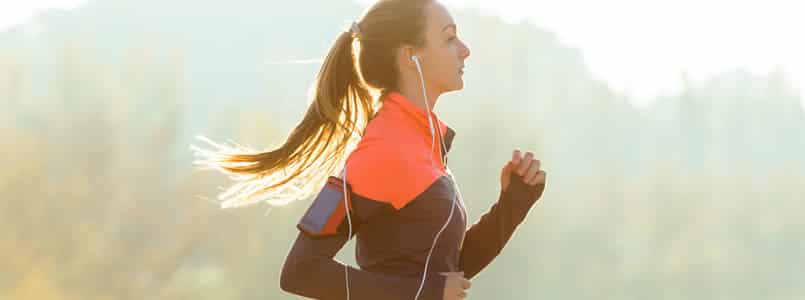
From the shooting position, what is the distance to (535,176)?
225cm

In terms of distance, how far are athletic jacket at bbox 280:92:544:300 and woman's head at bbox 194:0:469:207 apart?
0.09 metres

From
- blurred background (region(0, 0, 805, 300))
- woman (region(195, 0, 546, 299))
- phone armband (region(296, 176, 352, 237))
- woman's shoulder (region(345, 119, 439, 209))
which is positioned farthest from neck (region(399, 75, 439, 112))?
blurred background (region(0, 0, 805, 300))

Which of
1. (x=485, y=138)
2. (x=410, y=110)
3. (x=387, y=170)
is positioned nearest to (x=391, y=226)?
(x=387, y=170)

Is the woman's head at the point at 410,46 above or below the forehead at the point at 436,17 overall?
below

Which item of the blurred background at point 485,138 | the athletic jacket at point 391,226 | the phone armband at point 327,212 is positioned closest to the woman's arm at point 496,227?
the athletic jacket at point 391,226

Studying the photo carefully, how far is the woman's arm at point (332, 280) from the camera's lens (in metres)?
1.95

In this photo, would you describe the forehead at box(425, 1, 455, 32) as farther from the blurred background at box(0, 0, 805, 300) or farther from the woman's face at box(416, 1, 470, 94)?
the blurred background at box(0, 0, 805, 300)

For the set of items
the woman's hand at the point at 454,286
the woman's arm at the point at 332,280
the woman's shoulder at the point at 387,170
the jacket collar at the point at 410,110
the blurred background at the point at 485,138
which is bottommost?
the woman's arm at the point at 332,280

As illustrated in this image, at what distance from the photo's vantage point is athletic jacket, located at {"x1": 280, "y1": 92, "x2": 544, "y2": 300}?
1955 mm

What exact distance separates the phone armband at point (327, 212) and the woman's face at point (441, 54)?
0.30 meters

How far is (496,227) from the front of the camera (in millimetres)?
Result: 2309

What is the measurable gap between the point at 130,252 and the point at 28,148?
2.15 metres

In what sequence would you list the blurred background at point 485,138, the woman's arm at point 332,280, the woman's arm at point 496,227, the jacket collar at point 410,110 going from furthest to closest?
the blurred background at point 485,138
the woman's arm at point 496,227
the jacket collar at point 410,110
the woman's arm at point 332,280

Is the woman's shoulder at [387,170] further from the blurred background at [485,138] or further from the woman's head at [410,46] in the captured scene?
the blurred background at [485,138]
